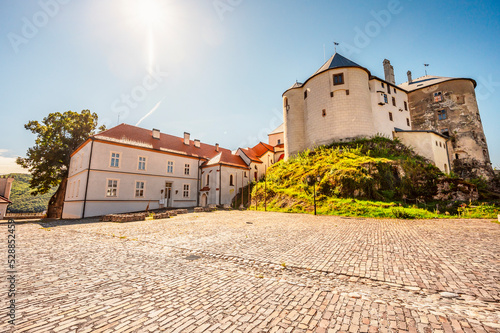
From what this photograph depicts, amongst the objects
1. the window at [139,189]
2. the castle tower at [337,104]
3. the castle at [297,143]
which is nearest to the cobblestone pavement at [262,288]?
the castle at [297,143]

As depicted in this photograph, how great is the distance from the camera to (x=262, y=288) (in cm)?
393

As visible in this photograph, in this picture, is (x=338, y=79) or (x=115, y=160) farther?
(x=338, y=79)

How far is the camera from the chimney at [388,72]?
38581mm

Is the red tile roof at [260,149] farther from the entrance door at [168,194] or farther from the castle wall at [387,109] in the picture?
the castle wall at [387,109]

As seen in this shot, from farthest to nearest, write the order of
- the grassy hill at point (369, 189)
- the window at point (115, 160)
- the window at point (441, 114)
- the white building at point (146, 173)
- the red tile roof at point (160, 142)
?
the window at point (441, 114) < the red tile roof at point (160, 142) < the window at point (115, 160) < the white building at point (146, 173) < the grassy hill at point (369, 189)

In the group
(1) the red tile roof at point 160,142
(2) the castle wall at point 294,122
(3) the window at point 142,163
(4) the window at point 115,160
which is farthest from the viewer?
(2) the castle wall at point 294,122

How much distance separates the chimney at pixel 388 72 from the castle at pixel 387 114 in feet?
0.53

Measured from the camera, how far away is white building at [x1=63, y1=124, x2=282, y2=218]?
2180 centimetres

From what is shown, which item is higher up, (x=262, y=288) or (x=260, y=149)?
(x=260, y=149)

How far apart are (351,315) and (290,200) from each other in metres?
19.2

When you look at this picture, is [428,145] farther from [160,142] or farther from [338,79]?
[160,142]

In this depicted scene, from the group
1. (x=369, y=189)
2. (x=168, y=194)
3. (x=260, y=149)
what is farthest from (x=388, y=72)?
(x=168, y=194)

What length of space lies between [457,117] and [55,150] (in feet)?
204

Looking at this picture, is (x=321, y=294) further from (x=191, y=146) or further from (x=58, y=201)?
(x=58, y=201)
